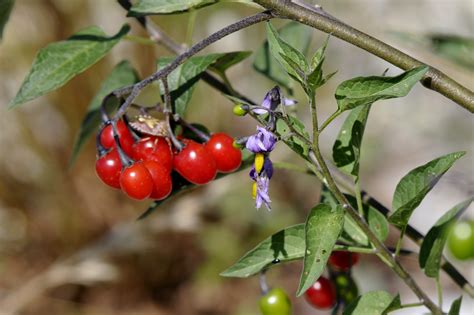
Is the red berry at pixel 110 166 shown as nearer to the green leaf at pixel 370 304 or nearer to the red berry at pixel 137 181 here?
the red berry at pixel 137 181

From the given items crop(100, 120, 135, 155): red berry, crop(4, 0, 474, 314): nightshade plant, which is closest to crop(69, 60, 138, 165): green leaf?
crop(4, 0, 474, 314): nightshade plant

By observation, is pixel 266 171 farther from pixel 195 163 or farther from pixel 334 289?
pixel 334 289

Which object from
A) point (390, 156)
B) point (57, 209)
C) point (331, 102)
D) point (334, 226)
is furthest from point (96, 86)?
point (334, 226)

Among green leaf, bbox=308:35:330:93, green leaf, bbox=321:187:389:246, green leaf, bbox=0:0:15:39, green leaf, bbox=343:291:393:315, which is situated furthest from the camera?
green leaf, bbox=0:0:15:39

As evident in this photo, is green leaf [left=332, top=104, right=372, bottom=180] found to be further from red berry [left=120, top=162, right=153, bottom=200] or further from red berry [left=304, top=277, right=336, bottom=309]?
red berry [left=304, top=277, right=336, bottom=309]

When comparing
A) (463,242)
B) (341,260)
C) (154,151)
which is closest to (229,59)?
(154,151)

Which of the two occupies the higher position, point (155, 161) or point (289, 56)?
point (289, 56)

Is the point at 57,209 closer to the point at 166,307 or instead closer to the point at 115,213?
the point at 115,213
